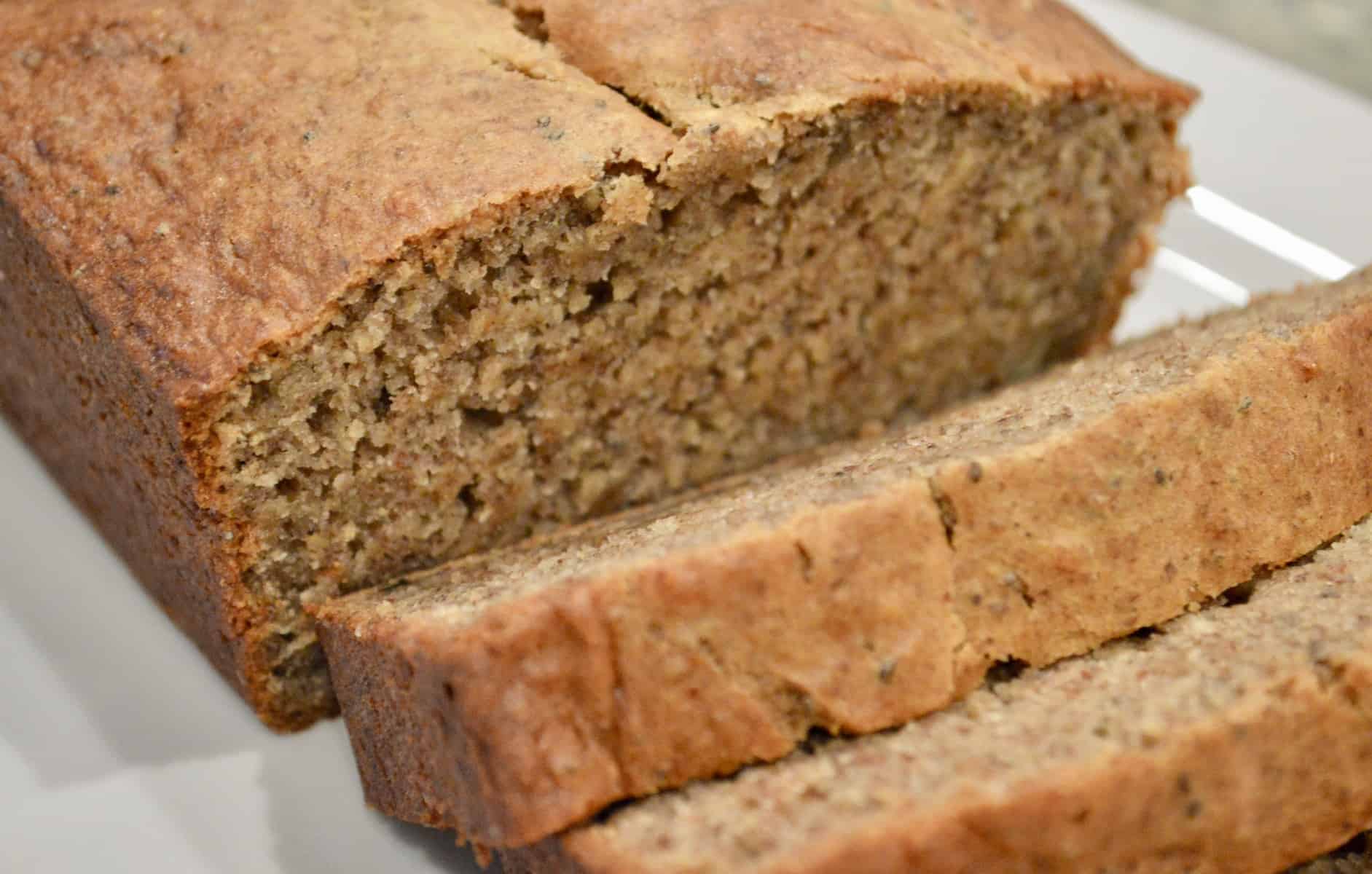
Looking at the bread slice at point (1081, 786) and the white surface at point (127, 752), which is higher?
the bread slice at point (1081, 786)

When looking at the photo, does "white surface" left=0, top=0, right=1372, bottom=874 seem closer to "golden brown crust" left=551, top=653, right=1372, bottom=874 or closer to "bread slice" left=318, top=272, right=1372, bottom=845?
"bread slice" left=318, top=272, right=1372, bottom=845

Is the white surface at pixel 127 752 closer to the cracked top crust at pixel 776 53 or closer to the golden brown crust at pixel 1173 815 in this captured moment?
the golden brown crust at pixel 1173 815

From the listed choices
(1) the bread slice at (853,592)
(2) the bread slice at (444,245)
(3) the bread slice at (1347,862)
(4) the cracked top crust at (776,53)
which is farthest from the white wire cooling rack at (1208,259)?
(3) the bread slice at (1347,862)

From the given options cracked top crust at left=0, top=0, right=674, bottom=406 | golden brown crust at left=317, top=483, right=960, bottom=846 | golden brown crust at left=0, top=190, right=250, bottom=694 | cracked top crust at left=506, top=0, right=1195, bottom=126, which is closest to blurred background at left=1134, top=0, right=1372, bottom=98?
cracked top crust at left=506, top=0, right=1195, bottom=126

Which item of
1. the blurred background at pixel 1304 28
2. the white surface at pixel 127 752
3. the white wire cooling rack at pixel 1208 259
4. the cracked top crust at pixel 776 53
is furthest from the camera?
the blurred background at pixel 1304 28

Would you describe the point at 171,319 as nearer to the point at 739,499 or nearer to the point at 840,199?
the point at 739,499

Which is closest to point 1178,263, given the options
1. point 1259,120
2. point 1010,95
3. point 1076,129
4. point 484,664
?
point 1259,120
